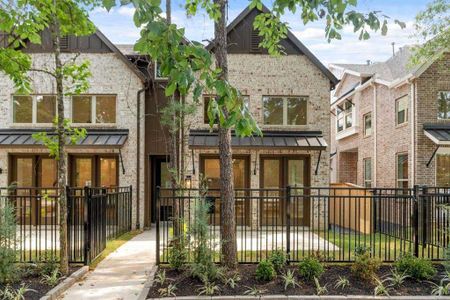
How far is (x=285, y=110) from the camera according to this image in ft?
49.0

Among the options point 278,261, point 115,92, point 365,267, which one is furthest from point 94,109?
point 365,267

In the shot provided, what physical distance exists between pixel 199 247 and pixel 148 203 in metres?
8.24

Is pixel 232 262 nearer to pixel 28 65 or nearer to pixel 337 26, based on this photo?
pixel 337 26

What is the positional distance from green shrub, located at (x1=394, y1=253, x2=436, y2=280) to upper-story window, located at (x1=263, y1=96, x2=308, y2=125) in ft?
27.2

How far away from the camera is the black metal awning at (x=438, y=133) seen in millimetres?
13969

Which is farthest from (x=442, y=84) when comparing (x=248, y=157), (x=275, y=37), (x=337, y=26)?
(x=337, y=26)

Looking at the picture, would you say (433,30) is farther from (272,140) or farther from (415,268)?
(415,268)

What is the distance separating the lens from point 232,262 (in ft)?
24.3

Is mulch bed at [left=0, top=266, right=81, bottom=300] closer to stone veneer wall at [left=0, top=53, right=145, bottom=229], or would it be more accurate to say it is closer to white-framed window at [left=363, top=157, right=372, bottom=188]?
stone veneer wall at [left=0, top=53, right=145, bottom=229]

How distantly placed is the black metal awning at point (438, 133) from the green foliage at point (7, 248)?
41.1ft

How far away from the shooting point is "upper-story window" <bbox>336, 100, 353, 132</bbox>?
73.7ft

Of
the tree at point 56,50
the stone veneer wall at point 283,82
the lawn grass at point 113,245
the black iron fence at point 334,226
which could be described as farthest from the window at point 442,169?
the tree at point 56,50

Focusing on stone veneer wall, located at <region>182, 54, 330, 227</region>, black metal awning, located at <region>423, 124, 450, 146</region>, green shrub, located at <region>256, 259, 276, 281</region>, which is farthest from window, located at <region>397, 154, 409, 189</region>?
green shrub, located at <region>256, 259, 276, 281</region>

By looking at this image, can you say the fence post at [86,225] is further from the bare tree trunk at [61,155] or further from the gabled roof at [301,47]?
the gabled roof at [301,47]
